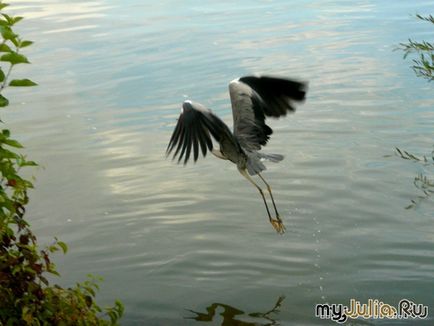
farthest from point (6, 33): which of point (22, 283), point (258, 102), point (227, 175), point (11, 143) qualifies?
point (227, 175)

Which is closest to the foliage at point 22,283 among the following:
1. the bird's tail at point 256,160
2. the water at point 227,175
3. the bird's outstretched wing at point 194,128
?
the bird's outstretched wing at point 194,128

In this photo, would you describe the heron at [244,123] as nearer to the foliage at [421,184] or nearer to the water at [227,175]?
A: the water at [227,175]

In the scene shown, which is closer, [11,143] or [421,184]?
Answer: [11,143]

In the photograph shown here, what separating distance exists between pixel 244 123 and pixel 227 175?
8.78 ft

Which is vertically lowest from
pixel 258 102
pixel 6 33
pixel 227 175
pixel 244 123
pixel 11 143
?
pixel 227 175

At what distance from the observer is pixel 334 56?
42.0 ft

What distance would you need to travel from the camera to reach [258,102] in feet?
19.6

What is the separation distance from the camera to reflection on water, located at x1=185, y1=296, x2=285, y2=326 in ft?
18.4

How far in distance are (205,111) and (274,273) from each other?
1686mm

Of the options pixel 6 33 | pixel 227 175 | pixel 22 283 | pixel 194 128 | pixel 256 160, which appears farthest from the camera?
pixel 227 175

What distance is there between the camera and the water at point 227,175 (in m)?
6.13

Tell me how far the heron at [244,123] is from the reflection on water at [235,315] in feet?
2.90

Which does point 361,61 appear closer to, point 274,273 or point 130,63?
point 130,63

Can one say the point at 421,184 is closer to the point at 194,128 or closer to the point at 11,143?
the point at 194,128
